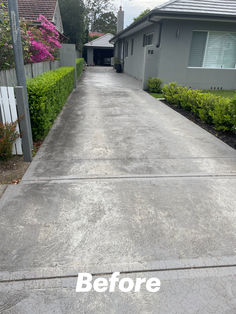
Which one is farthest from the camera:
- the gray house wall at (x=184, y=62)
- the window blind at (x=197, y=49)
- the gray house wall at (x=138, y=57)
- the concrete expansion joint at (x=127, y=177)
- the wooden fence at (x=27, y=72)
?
the gray house wall at (x=138, y=57)

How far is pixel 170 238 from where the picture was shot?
2740mm

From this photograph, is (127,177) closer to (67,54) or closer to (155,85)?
(155,85)

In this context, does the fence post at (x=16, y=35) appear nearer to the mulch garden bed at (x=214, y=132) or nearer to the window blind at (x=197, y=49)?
the mulch garden bed at (x=214, y=132)

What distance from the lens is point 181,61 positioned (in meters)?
12.9

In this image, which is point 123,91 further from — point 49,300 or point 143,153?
point 49,300

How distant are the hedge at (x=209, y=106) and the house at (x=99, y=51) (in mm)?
29648

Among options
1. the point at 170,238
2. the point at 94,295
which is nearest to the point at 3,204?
the point at 94,295

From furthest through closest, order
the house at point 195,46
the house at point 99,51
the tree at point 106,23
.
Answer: the tree at point 106,23 → the house at point 99,51 → the house at point 195,46

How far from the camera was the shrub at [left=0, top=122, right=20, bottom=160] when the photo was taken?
161 inches

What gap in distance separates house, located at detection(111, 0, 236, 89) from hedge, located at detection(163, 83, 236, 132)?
12.0 ft

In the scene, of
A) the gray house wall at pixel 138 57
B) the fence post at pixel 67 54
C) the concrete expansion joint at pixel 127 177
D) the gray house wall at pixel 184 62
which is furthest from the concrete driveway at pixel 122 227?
the gray house wall at pixel 138 57

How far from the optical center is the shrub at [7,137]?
4.09 metres

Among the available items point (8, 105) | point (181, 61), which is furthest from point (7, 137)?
point (181, 61)

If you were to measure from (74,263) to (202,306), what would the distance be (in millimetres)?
1168
